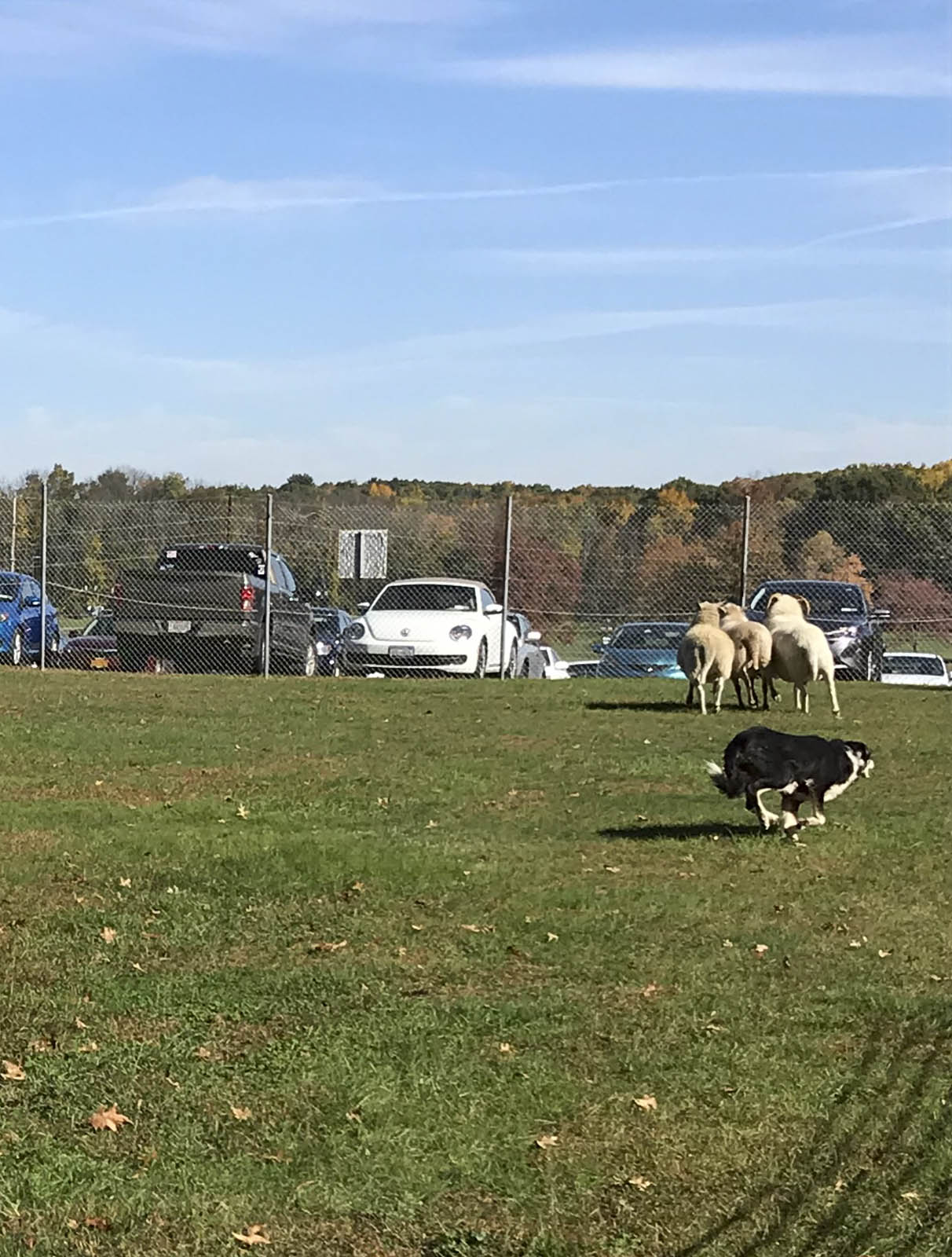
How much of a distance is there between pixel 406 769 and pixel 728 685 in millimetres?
10528

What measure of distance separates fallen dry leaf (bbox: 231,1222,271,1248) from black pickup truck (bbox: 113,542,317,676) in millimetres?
21449

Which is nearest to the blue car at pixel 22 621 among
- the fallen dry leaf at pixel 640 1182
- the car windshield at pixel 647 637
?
the car windshield at pixel 647 637

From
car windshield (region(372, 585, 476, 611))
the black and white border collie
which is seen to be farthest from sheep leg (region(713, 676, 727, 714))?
the black and white border collie

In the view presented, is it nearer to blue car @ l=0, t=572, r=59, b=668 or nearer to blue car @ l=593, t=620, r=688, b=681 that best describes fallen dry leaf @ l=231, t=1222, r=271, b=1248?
blue car @ l=0, t=572, r=59, b=668

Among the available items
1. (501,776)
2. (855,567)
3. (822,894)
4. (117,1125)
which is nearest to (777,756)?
(822,894)

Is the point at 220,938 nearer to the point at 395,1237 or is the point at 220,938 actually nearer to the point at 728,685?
the point at 395,1237

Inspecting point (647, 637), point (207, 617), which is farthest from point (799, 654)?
point (207, 617)

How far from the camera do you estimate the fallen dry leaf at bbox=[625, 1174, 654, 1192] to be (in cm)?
531

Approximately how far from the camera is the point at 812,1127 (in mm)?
5863

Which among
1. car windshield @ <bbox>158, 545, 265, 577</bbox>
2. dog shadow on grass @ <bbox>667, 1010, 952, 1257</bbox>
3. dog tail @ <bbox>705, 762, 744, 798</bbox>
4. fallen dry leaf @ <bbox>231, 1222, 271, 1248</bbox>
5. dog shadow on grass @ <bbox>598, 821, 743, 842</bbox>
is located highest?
car windshield @ <bbox>158, 545, 265, 577</bbox>

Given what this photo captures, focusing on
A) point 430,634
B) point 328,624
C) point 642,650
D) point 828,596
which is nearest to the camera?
point 430,634

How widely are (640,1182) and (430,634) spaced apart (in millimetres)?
20990

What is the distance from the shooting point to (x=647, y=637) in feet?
96.2

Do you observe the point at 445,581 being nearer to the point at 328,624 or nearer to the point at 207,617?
the point at 207,617
